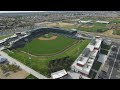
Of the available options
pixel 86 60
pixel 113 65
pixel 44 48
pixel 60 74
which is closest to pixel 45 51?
pixel 44 48

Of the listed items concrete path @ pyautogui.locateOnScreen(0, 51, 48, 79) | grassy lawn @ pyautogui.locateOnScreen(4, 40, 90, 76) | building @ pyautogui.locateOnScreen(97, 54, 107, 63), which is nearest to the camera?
concrete path @ pyautogui.locateOnScreen(0, 51, 48, 79)

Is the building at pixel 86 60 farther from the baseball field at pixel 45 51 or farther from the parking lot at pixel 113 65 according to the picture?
the parking lot at pixel 113 65

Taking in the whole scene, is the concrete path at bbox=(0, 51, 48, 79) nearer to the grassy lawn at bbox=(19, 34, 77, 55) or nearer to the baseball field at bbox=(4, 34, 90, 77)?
the baseball field at bbox=(4, 34, 90, 77)

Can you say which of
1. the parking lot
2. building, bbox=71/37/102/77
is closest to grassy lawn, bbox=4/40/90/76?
building, bbox=71/37/102/77

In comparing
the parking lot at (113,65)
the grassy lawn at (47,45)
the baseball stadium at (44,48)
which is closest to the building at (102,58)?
the parking lot at (113,65)
